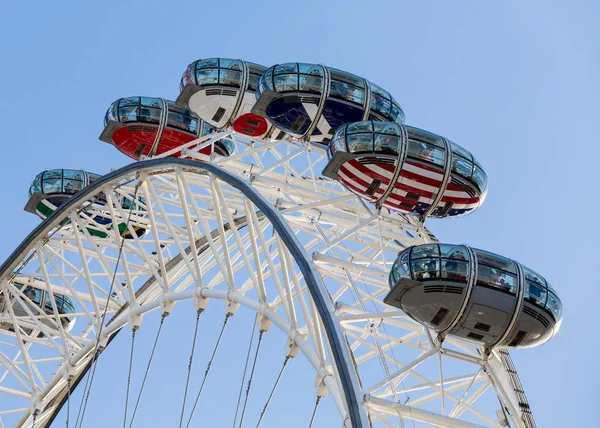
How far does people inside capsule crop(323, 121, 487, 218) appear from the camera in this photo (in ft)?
96.1

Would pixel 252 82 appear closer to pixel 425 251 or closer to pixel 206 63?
pixel 206 63

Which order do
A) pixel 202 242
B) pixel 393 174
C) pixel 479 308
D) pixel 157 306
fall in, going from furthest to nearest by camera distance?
1. pixel 202 242
2. pixel 157 306
3. pixel 393 174
4. pixel 479 308

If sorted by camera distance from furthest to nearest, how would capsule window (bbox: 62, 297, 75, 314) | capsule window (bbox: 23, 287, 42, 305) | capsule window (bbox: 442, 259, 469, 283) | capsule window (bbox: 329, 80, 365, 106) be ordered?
capsule window (bbox: 62, 297, 75, 314) < capsule window (bbox: 23, 287, 42, 305) < capsule window (bbox: 329, 80, 365, 106) < capsule window (bbox: 442, 259, 469, 283)

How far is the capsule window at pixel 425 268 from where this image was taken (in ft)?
84.3

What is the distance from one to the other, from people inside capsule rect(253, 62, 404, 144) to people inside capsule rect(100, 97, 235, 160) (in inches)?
159

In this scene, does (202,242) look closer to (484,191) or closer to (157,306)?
(157,306)

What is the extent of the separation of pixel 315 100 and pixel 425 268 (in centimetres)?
744

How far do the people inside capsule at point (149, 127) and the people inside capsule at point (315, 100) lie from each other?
403cm

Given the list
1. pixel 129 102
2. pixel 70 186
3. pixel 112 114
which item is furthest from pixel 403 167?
pixel 70 186

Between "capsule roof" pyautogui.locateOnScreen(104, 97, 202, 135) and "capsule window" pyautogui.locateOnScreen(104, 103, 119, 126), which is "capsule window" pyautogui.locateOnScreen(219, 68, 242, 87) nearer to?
"capsule roof" pyautogui.locateOnScreen(104, 97, 202, 135)

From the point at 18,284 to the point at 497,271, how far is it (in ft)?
66.2

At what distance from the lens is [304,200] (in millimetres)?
34594


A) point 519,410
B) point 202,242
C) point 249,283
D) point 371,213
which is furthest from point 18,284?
point 519,410

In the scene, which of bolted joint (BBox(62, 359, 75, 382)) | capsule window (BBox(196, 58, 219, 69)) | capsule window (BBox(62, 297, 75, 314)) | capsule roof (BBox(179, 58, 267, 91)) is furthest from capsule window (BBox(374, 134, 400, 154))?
capsule window (BBox(62, 297, 75, 314))
